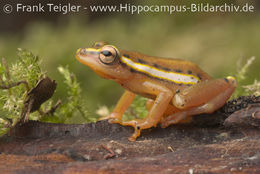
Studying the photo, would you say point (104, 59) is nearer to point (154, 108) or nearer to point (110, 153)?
point (154, 108)

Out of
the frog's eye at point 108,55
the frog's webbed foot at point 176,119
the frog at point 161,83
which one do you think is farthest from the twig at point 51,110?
the frog's webbed foot at point 176,119

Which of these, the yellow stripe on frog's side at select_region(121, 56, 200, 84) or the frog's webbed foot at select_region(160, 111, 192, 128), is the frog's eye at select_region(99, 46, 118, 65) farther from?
the frog's webbed foot at select_region(160, 111, 192, 128)

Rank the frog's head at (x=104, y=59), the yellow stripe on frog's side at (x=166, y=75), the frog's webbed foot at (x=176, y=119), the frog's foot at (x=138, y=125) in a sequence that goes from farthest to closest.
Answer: the yellow stripe on frog's side at (x=166, y=75), the frog's head at (x=104, y=59), the frog's webbed foot at (x=176, y=119), the frog's foot at (x=138, y=125)

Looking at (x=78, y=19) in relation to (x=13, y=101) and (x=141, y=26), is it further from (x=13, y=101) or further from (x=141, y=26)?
(x=13, y=101)

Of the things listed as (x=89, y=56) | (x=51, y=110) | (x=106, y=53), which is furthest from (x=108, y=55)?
(x=51, y=110)

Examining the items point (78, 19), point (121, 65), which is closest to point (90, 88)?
point (78, 19)

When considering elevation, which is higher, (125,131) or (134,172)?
(125,131)

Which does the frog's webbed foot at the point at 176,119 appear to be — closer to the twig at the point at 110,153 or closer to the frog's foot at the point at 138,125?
the frog's foot at the point at 138,125
